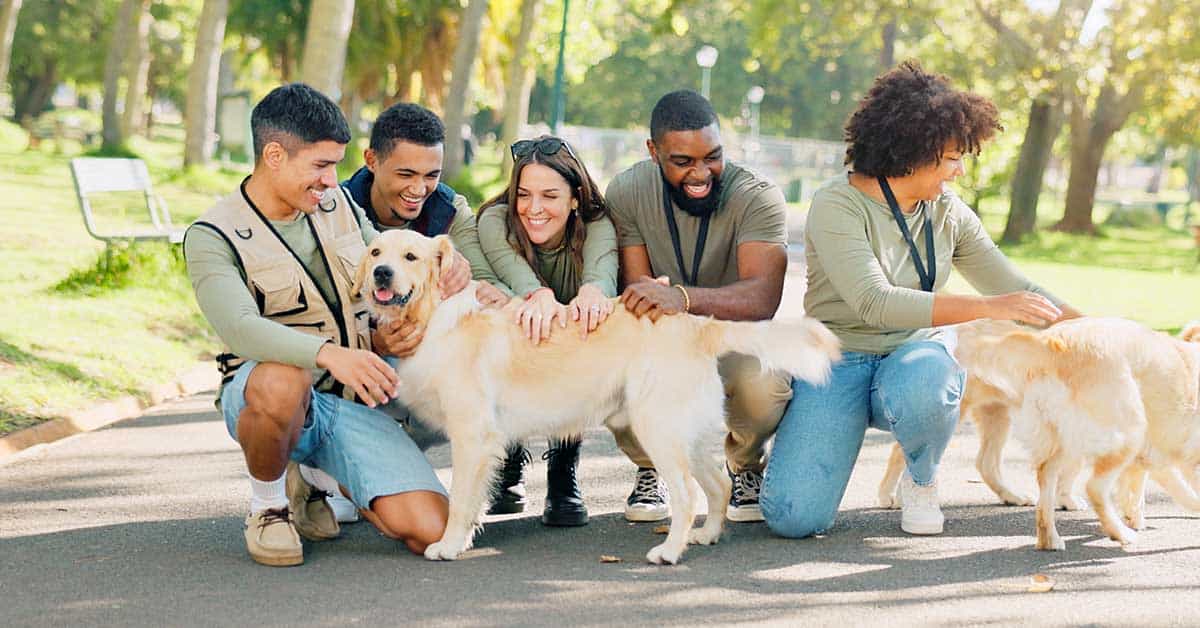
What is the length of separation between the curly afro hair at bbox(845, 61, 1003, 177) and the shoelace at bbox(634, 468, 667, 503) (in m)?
1.67

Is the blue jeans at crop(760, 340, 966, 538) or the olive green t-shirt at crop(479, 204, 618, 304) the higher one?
the olive green t-shirt at crop(479, 204, 618, 304)

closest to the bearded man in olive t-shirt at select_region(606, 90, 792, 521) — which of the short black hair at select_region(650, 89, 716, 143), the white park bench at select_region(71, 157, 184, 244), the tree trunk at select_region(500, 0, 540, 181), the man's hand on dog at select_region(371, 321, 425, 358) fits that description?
the short black hair at select_region(650, 89, 716, 143)

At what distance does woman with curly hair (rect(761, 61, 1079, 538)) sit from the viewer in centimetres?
537

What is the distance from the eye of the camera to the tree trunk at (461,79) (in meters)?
23.8

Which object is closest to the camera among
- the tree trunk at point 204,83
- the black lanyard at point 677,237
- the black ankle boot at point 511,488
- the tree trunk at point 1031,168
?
the black lanyard at point 677,237

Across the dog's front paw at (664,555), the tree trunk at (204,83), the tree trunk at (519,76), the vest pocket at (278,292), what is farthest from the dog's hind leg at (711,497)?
the tree trunk at (519,76)

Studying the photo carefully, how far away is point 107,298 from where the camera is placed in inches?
428

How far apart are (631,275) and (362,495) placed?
1659mm

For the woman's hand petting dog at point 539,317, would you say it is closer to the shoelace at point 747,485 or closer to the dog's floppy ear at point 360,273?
the dog's floppy ear at point 360,273

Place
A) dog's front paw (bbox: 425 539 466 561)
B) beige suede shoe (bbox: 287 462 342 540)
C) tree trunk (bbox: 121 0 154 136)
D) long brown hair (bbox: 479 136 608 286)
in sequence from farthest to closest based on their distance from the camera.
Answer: tree trunk (bbox: 121 0 154 136) < long brown hair (bbox: 479 136 608 286) < beige suede shoe (bbox: 287 462 342 540) < dog's front paw (bbox: 425 539 466 561)

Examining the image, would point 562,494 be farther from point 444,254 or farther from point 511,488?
point 444,254

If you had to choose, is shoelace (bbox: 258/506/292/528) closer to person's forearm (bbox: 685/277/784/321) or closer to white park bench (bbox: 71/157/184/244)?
person's forearm (bbox: 685/277/784/321)

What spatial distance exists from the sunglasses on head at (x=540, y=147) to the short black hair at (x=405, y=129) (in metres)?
0.41

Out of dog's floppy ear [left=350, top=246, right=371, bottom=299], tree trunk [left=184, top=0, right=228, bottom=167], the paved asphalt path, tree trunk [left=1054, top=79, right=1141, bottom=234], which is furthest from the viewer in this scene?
tree trunk [left=1054, top=79, right=1141, bottom=234]
